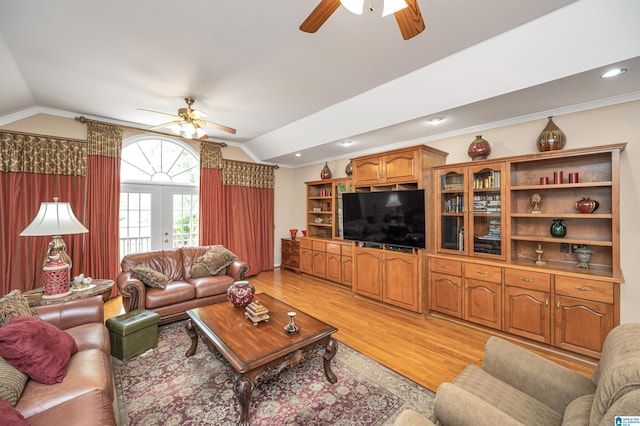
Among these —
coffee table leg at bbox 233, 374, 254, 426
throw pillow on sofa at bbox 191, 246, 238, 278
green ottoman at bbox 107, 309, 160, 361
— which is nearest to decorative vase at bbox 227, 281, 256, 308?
green ottoman at bbox 107, 309, 160, 361

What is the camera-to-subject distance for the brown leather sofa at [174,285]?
10.3 ft

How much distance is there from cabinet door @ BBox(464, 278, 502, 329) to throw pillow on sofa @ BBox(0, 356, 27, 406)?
3.87 m

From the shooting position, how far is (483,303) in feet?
10.2

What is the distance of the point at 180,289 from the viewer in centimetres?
342

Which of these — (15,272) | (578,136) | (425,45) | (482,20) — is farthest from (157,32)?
(578,136)

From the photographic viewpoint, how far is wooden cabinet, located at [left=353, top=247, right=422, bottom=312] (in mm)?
3598

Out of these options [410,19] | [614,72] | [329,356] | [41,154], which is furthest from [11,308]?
[614,72]

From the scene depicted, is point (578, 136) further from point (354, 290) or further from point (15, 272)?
point (15, 272)

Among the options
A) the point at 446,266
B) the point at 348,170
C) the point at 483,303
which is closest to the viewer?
the point at 483,303

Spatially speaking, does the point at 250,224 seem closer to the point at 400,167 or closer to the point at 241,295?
the point at 241,295

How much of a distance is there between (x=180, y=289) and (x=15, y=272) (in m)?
2.30

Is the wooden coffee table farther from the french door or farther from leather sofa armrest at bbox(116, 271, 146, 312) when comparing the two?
the french door

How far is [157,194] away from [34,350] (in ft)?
12.4

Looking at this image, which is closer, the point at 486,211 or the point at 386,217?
the point at 486,211
